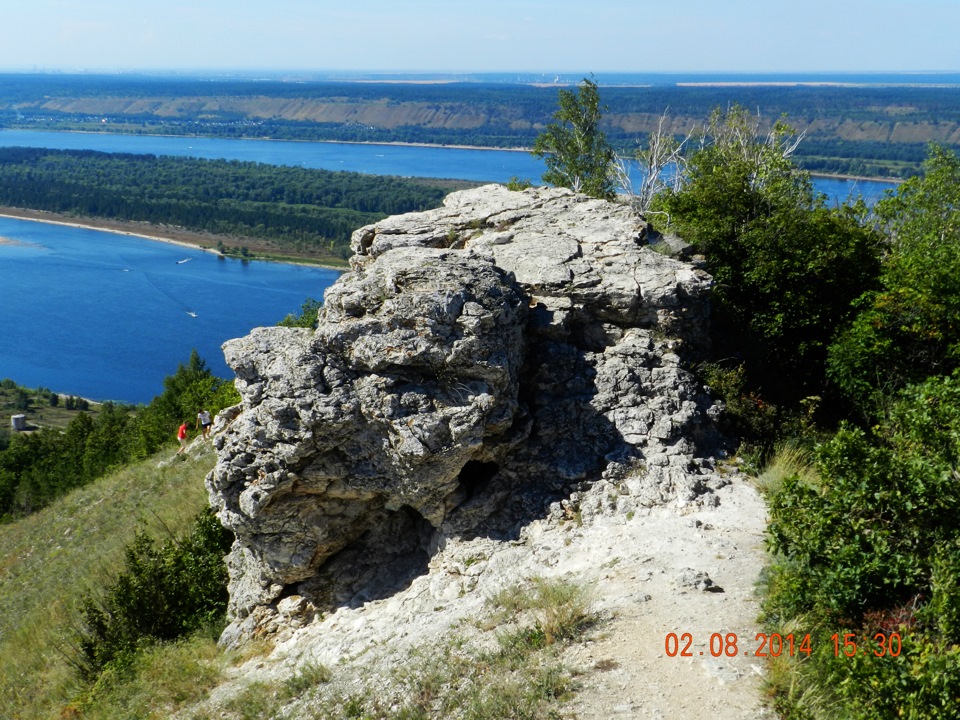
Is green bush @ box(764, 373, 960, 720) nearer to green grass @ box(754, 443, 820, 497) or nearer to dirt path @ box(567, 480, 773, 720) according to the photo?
dirt path @ box(567, 480, 773, 720)

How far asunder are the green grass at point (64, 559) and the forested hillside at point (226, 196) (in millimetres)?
85028

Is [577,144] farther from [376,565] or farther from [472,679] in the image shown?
[472,679]

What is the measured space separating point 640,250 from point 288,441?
245 inches

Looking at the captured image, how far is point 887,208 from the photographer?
58.4 ft

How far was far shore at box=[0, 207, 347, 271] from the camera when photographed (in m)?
108

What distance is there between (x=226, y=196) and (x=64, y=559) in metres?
142

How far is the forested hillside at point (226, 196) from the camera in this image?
402 ft

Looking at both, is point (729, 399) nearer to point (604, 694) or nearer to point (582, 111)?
point (604, 694)

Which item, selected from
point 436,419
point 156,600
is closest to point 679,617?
point 436,419

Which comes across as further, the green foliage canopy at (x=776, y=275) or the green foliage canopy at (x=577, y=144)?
the green foliage canopy at (x=577, y=144)
